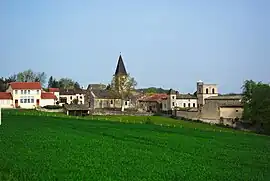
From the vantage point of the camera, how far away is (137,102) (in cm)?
13738

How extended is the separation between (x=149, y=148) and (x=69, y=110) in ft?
203

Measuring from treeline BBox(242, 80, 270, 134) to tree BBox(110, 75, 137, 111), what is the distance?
37684 millimetres

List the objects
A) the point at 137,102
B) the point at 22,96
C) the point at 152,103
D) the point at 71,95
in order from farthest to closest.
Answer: the point at 71,95, the point at 137,102, the point at 152,103, the point at 22,96

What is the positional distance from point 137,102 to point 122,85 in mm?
26925

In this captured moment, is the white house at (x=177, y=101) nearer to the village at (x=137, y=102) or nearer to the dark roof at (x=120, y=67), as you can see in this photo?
the village at (x=137, y=102)

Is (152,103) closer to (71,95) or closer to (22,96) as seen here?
(71,95)

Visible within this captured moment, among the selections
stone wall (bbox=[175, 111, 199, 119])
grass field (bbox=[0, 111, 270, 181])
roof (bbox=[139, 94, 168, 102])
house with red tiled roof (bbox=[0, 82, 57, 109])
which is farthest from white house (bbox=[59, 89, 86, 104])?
grass field (bbox=[0, 111, 270, 181])

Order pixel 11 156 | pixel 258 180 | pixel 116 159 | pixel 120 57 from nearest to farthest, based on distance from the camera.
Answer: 1. pixel 258 180
2. pixel 11 156
3. pixel 116 159
4. pixel 120 57

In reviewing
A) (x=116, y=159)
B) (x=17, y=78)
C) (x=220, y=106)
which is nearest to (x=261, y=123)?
(x=220, y=106)

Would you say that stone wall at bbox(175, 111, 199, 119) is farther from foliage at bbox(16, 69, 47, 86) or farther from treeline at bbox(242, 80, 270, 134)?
foliage at bbox(16, 69, 47, 86)

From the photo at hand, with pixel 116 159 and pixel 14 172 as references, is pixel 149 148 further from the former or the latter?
pixel 14 172

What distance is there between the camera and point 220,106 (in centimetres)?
8644

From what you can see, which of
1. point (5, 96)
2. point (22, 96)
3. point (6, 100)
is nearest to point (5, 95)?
point (5, 96)

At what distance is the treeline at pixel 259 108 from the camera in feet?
235
